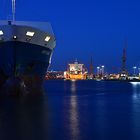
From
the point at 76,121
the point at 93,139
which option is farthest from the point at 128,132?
the point at 76,121

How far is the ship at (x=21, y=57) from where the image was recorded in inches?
1410

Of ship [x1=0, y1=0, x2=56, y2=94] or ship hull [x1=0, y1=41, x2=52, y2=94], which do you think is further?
ship [x1=0, y1=0, x2=56, y2=94]

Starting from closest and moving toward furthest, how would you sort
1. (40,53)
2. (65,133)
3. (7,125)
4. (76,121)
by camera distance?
1. (65,133)
2. (7,125)
3. (76,121)
4. (40,53)

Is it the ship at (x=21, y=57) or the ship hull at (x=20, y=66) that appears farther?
the ship at (x=21, y=57)

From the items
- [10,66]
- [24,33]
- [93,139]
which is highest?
[24,33]

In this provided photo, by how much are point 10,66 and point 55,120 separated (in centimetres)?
1995

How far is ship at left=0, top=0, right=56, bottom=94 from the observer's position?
1410 inches

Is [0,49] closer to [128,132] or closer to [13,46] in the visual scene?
[13,46]

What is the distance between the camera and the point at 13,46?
37.3 meters

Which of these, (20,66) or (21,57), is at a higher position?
(21,57)

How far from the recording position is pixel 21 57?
3738cm

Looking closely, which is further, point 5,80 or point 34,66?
point 34,66

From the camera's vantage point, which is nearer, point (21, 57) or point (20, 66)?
point (20, 66)

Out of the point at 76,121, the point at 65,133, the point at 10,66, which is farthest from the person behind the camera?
the point at 10,66
